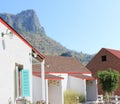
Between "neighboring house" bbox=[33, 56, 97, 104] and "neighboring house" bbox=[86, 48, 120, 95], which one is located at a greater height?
"neighboring house" bbox=[86, 48, 120, 95]

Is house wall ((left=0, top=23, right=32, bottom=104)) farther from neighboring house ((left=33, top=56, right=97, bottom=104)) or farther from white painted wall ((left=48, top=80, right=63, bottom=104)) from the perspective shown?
white painted wall ((left=48, top=80, right=63, bottom=104))

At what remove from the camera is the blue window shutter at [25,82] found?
1722 cm

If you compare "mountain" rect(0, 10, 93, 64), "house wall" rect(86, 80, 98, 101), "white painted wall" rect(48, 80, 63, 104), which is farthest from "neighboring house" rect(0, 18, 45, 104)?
"mountain" rect(0, 10, 93, 64)

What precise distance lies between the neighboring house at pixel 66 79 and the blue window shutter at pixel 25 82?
1128 centimetres

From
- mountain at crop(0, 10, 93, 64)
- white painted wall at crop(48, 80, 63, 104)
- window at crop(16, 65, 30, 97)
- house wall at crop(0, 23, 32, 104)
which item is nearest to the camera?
house wall at crop(0, 23, 32, 104)

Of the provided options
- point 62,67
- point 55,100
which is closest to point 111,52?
point 62,67

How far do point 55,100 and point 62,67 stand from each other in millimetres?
7843

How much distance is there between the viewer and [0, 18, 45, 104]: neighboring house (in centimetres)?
1501

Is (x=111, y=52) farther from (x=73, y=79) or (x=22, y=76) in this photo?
(x=22, y=76)

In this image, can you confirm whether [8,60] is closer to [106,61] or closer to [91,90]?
[91,90]

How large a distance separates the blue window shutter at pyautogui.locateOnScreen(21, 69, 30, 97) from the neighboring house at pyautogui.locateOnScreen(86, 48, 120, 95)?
29.7 meters

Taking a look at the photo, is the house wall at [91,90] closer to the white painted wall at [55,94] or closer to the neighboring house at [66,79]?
the neighboring house at [66,79]

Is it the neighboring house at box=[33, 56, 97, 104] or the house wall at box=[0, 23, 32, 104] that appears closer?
the house wall at box=[0, 23, 32, 104]

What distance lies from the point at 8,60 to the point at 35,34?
136 m
